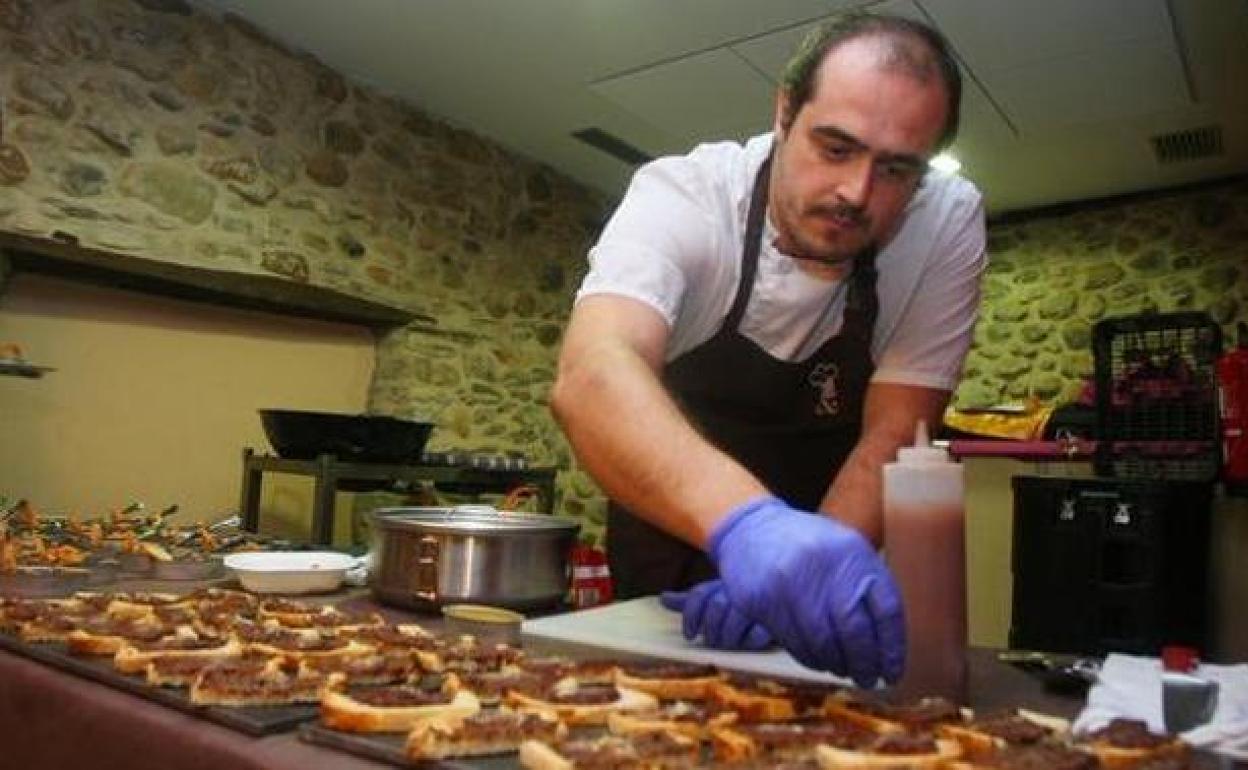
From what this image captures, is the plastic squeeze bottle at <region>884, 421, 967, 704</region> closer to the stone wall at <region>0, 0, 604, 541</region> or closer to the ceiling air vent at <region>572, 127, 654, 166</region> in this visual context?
the stone wall at <region>0, 0, 604, 541</region>

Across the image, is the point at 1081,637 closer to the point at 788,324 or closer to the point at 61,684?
the point at 788,324

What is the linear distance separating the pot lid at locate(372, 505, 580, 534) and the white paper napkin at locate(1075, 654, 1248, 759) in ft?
2.48

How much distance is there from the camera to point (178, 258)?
3240mm

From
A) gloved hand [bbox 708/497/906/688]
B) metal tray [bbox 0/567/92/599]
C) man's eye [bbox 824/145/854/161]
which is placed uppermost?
man's eye [bbox 824/145/854/161]

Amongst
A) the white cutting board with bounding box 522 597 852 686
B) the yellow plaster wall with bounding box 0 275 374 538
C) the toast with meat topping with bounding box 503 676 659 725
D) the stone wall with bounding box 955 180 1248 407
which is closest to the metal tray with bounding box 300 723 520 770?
the toast with meat topping with bounding box 503 676 659 725

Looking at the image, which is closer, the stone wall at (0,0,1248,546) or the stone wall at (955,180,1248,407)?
the stone wall at (0,0,1248,546)

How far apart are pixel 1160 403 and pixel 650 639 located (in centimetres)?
260

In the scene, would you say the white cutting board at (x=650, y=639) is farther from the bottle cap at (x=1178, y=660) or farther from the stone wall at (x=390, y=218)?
the stone wall at (x=390, y=218)

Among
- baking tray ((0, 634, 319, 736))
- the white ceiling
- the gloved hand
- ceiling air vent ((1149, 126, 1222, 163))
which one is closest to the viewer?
baking tray ((0, 634, 319, 736))

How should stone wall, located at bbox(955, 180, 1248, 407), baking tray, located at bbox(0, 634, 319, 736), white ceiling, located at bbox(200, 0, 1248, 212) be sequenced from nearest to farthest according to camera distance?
baking tray, located at bbox(0, 634, 319, 736) → white ceiling, located at bbox(200, 0, 1248, 212) → stone wall, located at bbox(955, 180, 1248, 407)

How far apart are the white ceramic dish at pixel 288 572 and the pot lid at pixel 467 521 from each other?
153 mm

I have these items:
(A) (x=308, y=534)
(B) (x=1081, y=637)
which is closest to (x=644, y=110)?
(A) (x=308, y=534)

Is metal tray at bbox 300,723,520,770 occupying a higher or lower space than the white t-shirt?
lower

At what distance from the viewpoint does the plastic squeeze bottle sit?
93 centimetres
